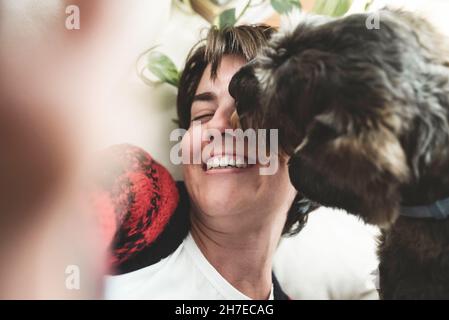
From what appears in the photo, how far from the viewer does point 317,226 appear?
1758 millimetres

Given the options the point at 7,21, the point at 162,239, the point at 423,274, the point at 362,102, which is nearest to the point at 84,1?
the point at 7,21

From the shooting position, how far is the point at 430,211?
154cm

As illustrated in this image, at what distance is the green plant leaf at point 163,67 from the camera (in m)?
1.75

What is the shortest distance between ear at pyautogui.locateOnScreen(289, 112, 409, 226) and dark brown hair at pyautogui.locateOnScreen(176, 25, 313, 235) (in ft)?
0.63

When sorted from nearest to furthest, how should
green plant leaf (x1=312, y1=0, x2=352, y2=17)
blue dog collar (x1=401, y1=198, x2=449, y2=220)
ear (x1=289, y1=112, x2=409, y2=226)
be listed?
1. ear (x1=289, y1=112, x2=409, y2=226)
2. blue dog collar (x1=401, y1=198, x2=449, y2=220)
3. green plant leaf (x1=312, y1=0, x2=352, y2=17)

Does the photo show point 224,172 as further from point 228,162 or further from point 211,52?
point 211,52

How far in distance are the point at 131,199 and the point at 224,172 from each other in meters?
0.34

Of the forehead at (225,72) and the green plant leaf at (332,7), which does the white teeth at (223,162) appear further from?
A: the green plant leaf at (332,7)

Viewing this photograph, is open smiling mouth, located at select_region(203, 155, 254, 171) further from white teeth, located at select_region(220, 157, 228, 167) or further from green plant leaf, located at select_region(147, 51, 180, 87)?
green plant leaf, located at select_region(147, 51, 180, 87)

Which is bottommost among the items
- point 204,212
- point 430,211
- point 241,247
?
point 241,247

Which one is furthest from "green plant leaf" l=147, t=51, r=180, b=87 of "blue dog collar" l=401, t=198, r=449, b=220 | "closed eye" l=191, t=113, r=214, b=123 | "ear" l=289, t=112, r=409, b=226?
→ "blue dog collar" l=401, t=198, r=449, b=220

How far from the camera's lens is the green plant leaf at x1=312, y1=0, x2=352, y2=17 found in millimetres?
1694

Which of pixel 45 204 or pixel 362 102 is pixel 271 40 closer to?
pixel 362 102

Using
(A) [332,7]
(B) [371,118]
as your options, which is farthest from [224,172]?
(A) [332,7]
